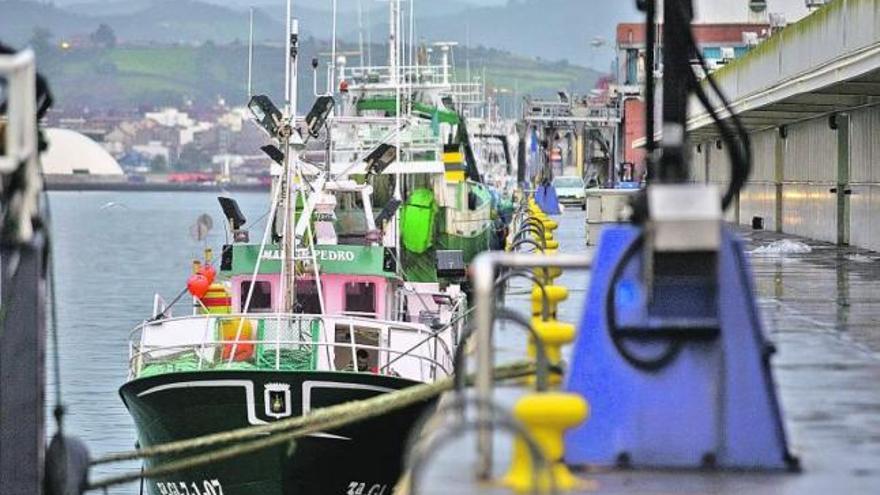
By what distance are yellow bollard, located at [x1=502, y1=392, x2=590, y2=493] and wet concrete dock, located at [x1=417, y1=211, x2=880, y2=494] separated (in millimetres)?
132

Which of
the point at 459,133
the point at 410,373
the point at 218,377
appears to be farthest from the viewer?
the point at 459,133

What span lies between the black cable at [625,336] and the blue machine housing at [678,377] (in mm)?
13

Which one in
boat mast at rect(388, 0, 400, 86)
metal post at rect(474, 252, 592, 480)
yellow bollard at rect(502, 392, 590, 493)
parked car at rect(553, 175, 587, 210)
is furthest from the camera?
parked car at rect(553, 175, 587, 210)

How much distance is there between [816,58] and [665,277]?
21756 mm

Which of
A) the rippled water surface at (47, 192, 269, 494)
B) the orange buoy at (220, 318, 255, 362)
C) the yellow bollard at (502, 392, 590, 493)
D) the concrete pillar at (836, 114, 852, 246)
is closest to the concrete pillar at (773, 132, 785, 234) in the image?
the concrete pillar at (836, 114, 852, 246)

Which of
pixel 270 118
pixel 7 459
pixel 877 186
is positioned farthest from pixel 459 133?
pixel 7 459

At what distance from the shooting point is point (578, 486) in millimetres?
10406

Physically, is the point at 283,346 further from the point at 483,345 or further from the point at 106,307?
the point at 106,307

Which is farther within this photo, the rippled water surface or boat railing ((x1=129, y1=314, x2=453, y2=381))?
the rippled water surface

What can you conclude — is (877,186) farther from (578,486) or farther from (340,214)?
(578,486)

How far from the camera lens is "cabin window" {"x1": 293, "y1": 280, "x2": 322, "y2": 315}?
29172 millimetres

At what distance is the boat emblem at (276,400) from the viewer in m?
24.5

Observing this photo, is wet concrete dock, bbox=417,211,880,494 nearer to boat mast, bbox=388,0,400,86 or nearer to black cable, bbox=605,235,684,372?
black cable, bbox=605,235,684,372

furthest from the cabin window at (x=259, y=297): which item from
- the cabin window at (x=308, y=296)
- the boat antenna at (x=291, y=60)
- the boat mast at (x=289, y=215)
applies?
the boat antenna at (x=291, y=60)
